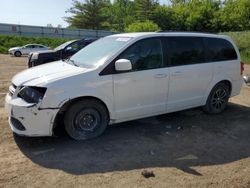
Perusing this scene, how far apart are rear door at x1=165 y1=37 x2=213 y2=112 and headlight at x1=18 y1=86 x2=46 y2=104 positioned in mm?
2454

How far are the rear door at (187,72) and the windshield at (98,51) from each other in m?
0.96

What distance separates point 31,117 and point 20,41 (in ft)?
118

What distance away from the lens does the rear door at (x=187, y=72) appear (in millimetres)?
6430

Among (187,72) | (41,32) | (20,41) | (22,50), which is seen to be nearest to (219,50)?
(187,72)

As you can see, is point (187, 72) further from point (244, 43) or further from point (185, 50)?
point (244, 43)

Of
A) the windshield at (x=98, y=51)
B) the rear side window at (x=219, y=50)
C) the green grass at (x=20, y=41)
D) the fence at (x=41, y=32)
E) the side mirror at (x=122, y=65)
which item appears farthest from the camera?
the fence at (x=41, y=32)

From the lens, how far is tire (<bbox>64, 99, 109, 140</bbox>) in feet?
17.6

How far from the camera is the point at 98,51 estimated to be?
618 cm

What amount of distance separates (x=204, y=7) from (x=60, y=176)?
51535 millimetres

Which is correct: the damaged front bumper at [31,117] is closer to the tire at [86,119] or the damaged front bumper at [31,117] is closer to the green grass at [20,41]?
the tire at [86,119]

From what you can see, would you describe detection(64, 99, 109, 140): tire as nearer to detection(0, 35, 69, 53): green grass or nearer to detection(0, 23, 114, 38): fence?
detection(0, 35, 69, 53): green grass

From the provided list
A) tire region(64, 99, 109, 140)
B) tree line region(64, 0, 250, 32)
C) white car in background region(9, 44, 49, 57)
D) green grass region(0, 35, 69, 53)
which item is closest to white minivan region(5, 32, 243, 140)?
tire region(64, 99, 109, 140)

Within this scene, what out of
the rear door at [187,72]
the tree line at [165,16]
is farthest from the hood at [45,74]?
the tree line at [165,16]

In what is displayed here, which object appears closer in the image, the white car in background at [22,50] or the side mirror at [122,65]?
the side mirror at [122,65]
